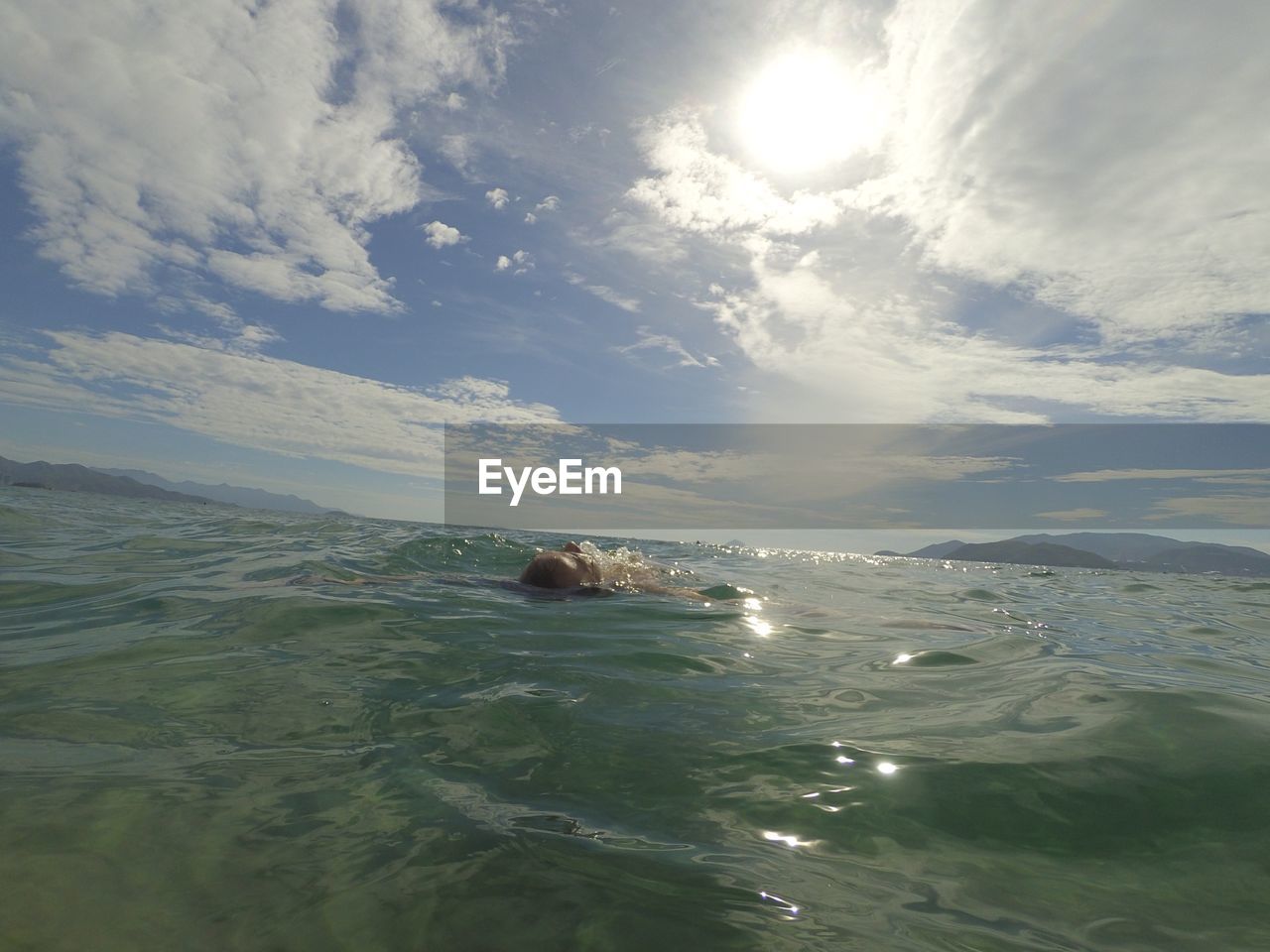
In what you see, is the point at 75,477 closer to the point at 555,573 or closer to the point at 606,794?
the point at 555,573

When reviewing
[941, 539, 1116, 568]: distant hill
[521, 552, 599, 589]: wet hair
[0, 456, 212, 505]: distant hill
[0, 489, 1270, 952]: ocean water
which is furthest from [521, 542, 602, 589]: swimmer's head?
[0, 456, 212, 505]: distant hill

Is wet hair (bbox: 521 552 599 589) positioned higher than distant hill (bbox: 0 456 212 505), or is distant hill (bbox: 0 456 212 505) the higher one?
distant hill (bbox: 0 456 212 505)

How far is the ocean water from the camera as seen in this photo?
1.53 metres

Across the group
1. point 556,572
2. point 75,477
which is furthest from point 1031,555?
point 75,477

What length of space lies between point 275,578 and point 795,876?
300 inches

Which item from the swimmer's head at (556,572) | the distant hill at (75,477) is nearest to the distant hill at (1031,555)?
A: the swimmer's head at (556,572)

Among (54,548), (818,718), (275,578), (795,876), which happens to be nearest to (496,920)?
(795,876)

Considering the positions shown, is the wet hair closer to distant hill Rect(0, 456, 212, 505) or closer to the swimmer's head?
the swimmer's head

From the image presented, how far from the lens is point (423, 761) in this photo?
2.47 metres

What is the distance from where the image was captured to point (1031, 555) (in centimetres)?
11119

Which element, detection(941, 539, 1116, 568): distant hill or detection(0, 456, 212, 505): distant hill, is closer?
detection(941, 539, 1116, 568): distant hill

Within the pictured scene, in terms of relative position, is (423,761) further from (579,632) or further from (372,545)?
(372,545)

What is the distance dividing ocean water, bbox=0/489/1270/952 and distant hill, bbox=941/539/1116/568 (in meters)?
92.8

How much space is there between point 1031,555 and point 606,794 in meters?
133
